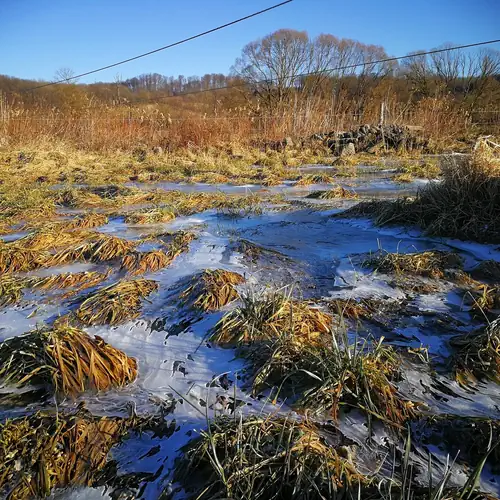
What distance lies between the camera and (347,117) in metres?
15.0

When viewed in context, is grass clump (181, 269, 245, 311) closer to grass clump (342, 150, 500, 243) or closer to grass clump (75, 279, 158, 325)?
grass clump (75, 279, 158, 325)

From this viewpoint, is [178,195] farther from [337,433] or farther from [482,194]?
[337,433]

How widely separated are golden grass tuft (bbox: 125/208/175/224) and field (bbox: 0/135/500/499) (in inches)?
8.5


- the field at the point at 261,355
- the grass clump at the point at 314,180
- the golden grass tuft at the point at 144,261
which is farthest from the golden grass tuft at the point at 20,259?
the grass clump at the point at 314,180

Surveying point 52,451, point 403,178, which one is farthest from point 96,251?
point 403,178

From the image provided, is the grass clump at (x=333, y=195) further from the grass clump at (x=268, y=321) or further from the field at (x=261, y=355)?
the grass clump at (x=268, y=321)

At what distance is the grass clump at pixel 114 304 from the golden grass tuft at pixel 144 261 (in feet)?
1.22

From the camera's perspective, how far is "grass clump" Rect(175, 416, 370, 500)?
119 cm

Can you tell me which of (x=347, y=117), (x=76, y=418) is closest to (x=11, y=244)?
(x=76, y=418)

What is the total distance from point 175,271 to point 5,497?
2.11 meters

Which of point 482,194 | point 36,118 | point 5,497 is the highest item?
point 36,118

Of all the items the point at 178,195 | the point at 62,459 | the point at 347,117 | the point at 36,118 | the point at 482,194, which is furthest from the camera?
the point at 347,117

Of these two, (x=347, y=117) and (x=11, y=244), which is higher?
(x=347, y=117)

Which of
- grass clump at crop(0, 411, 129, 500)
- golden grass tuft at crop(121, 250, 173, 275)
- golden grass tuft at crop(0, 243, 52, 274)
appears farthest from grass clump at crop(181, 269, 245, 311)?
golden grass tuft at crop(0, 243, 52, 274)
